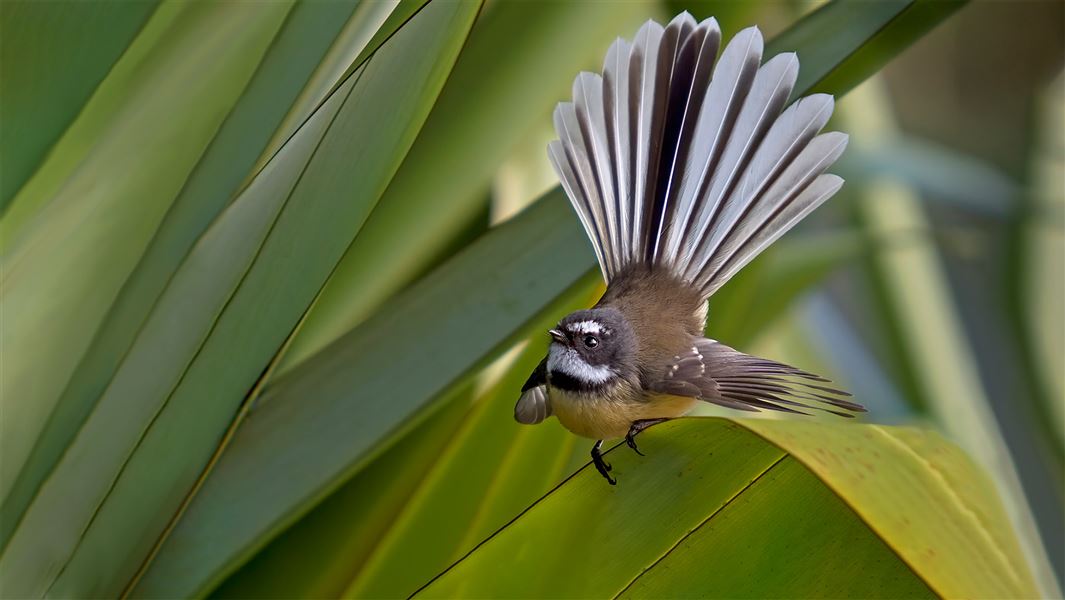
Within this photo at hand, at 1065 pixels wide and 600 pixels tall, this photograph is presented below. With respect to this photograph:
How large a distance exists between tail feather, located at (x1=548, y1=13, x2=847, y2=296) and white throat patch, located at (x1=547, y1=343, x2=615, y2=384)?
6 cm

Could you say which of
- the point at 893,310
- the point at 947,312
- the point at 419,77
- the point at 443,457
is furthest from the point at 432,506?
the point at 947,312

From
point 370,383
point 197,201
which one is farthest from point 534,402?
point 197,201

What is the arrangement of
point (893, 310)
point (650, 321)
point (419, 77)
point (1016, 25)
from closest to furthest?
point (419, 77)
point (650, 321)
point (893, 310)
point (1016, 25)

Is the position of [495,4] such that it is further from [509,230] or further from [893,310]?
[893,310]

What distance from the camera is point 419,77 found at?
1.42 feet

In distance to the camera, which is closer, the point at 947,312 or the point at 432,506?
the point at 432,506

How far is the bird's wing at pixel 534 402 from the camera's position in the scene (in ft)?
2.07

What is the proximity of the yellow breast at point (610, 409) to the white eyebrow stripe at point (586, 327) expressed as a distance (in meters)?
0.04

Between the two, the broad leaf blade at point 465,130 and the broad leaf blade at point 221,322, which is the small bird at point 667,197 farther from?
the broad leaf blade at point 221,322

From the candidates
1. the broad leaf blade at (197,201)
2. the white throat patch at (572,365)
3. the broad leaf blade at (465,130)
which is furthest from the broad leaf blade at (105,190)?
the white throat patch at (572,365)

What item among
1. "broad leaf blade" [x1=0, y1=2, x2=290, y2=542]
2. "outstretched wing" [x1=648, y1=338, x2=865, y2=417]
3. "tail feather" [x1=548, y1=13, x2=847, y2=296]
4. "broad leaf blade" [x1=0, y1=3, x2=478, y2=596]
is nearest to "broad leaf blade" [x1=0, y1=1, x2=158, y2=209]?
"broad leaf blade" [x1=0, y1=2, x2=290, y2=542]

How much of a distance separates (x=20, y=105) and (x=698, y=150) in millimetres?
406

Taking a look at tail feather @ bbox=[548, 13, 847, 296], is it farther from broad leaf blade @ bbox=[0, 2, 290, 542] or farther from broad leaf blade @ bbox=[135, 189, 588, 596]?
broad leaf blade @ bbox=[0, 2, 290, 542]

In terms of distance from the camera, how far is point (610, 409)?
0.64 m
